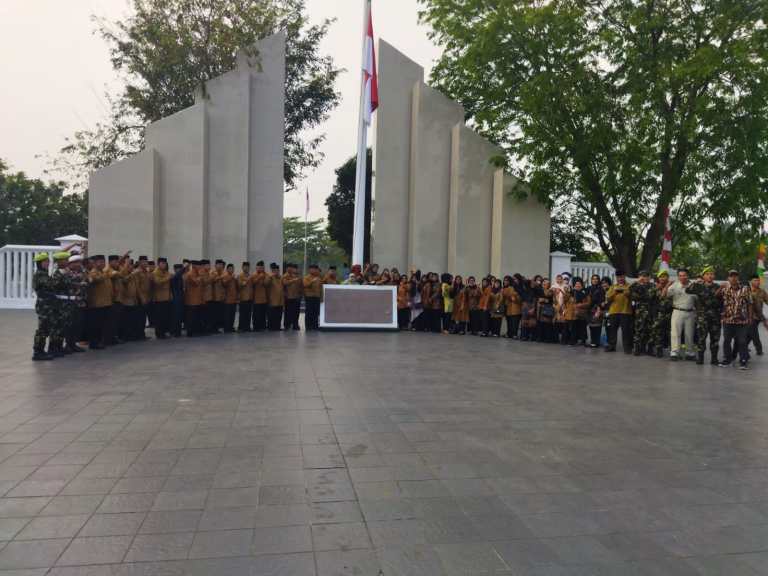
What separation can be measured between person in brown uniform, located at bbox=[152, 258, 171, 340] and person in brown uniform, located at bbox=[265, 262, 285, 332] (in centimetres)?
239

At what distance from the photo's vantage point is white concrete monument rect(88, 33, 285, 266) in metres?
18.1

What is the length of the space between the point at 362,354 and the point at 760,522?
7593 millimetres

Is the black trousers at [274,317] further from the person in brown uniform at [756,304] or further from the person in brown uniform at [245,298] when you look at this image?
the person in brown uniform at [756,304]

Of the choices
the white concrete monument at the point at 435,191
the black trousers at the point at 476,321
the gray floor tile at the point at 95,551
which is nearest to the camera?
the gray floor tile at the point at 95,551

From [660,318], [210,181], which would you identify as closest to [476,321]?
[660,318]

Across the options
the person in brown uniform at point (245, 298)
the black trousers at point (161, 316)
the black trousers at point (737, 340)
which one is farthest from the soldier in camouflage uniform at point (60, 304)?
the black trousers at point (737, 340)

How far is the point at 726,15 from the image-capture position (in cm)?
1573

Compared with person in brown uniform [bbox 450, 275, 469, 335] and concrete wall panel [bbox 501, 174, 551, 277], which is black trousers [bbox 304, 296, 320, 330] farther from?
concrete wall panel [bbox 501, 174, 551, 277]

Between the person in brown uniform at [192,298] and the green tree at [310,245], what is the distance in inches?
1712

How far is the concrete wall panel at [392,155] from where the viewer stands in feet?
66.5

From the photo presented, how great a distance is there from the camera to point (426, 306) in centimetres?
1553

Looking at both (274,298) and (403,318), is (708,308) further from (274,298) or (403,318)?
(274,298)

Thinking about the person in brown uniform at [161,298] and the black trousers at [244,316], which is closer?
the person in brown uniform at [161,298]

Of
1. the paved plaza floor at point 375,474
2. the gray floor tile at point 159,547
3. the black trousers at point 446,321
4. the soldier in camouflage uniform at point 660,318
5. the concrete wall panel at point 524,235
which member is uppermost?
the concrete wall panel at point 524,235
